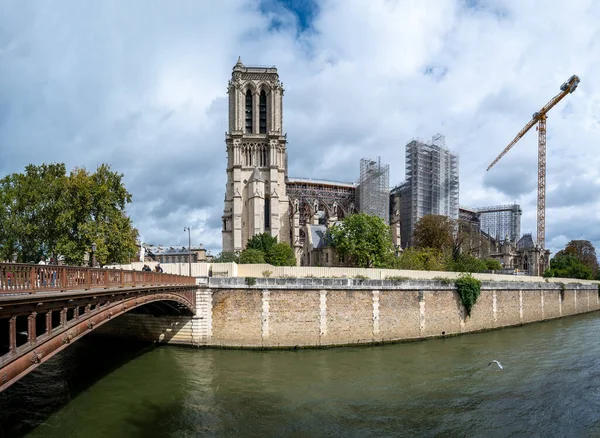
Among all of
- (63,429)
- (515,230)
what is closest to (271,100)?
(63,429)

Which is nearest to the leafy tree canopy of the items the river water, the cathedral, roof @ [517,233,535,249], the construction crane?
the river water

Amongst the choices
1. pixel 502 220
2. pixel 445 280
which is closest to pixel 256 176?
pixel 445 280

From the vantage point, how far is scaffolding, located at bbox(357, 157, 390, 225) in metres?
70.4

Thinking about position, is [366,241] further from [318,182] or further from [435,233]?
[318,182]

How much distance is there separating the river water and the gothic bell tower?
3707cm

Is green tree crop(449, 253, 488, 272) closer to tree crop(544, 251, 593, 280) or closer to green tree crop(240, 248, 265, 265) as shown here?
tree crop(544, 251, 593, 280)

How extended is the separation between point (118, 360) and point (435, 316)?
1967cm

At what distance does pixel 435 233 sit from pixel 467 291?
28491mm

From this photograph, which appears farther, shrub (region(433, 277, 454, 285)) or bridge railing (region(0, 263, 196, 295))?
shrub (region(433, 277, 454, 285))

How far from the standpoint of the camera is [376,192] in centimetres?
7081

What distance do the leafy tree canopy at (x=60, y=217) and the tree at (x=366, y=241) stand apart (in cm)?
2148

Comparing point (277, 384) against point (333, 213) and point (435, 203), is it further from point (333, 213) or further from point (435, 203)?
point (435, 203)

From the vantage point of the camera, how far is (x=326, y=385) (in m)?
18.8

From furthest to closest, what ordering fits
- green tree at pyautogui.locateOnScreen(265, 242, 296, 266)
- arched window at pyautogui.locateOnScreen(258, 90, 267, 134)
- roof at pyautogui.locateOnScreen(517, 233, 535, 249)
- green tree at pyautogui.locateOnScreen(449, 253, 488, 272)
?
roof at pyautogui.locateOnScreen(517, 233, 535, 249) < arched window at pyautogui.locateOnScreen(258, 90, 267, 134) < green tree at pyautogui.locateOnScreen(265, 242, 296, 266) < green tree at pyautogui.locateOnScreen(449, 253, 488, 272)
